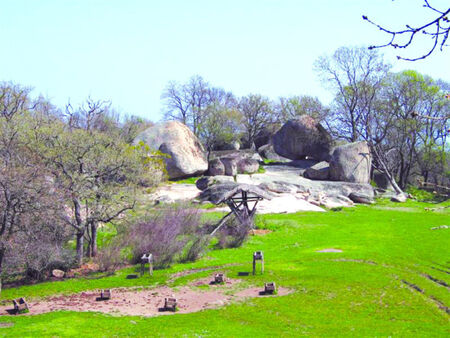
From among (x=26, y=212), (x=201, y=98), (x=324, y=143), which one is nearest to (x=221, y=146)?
(x=324, y=143)

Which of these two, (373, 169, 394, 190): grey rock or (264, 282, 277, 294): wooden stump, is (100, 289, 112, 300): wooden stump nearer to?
(264, 282, 277, 294): wooden stump

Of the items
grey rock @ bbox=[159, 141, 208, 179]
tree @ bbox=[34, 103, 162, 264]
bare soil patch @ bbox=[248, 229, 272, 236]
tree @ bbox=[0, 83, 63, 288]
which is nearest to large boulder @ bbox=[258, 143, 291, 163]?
grey rock @ bbox=[159, 141, 208, 179]

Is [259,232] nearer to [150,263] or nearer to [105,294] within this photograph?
[150,263]

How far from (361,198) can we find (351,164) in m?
6.95

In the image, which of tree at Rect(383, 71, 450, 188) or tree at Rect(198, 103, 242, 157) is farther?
tree at Rect(198, 103, 242, 157)

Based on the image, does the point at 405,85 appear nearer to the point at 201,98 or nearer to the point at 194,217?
the point at 194,217

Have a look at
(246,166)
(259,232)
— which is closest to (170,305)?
(259,232)

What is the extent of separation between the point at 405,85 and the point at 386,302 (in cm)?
5026

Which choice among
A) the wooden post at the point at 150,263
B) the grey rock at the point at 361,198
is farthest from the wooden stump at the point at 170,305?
the grey rock at the point at 361,198

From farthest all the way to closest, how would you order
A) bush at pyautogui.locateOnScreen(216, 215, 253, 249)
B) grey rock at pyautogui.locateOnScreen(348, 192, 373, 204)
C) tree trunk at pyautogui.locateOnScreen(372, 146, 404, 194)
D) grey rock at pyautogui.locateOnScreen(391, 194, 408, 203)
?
tree trunk at pyautogui.locateOnScreen(372, 146, 404, 194) < grey rock at pyautogui.locateOnScreen(391, 194, 408, 203) < grey rock at pyautogui.locateOnScreen(348, 192, 373, 204) < bush at pyautogui.locateOnScreen(216, 215, 253, 249)

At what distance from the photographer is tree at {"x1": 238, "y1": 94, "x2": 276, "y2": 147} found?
84.2 meters

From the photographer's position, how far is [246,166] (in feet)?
193

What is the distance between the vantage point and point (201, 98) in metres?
104

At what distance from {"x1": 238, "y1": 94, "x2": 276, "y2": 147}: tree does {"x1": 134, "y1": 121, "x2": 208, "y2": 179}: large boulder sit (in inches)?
995
